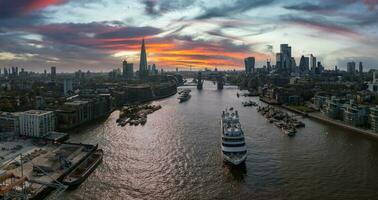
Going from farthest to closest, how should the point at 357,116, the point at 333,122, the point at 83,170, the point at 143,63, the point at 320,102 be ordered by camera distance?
1. the point at 143,63
2. the point at 320,102
3. the point at 333,122
4. the point at 357,116
5. the point at 83,170

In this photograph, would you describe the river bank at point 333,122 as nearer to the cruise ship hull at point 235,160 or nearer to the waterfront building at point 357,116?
the waterfront building at point 357,116

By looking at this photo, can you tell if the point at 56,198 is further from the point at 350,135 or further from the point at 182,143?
the point at 350,135

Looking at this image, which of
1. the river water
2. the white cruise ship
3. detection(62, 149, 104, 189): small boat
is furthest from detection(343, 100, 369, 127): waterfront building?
detection(62, 149, 104, 189): small boat

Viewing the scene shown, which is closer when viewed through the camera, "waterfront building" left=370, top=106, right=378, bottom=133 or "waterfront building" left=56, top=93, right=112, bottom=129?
"waterfront building" left=370, top=106, right=378, bottom=133

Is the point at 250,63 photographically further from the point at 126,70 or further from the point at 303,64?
the point at 126,70

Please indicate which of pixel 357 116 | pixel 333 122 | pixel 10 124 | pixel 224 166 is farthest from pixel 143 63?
pixel 224 166

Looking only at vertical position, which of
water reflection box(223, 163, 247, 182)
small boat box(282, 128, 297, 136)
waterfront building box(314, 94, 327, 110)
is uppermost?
waterfront building box(314, 94, 327, 110)

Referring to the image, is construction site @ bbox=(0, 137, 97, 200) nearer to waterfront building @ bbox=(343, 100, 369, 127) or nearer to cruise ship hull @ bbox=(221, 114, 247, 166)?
cruise ship hull @ bbox=(221, 114, 247, 166)
